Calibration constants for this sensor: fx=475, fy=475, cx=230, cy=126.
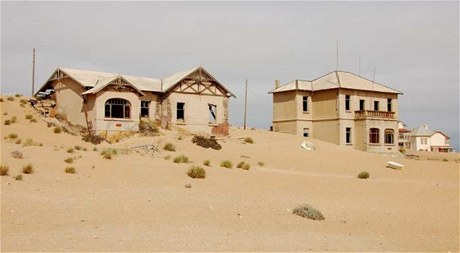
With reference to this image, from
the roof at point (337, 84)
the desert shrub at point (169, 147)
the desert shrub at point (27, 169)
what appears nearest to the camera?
the desert shrub at point (27, 169)

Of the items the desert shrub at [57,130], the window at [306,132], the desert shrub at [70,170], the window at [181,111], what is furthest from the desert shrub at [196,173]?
the window at [306,132]

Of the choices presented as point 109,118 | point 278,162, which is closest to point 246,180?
point 278,162

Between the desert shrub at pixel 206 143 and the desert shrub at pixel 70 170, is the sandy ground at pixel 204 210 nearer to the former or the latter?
the desert shrub at pixel 70 170

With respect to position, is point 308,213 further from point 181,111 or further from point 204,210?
point 181,111

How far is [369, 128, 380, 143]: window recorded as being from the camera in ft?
138

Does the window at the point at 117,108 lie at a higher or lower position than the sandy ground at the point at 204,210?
higher

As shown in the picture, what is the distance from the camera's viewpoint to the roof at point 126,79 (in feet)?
107

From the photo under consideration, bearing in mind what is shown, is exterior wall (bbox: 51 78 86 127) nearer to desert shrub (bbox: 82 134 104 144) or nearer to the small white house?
desert shrub (bbox: 82 134 104 144)

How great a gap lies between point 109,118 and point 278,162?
11570 mm

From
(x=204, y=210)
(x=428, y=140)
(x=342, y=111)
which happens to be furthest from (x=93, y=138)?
(x=428, y=140)

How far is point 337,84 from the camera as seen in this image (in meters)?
42.3

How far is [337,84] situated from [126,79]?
19051mm

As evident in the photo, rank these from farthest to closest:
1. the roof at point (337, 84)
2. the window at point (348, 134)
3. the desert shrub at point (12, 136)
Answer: the roof at point (337, 84), the window at point (348, 134), the desert shrub at point (12, 136)

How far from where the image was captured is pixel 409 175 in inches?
1021
